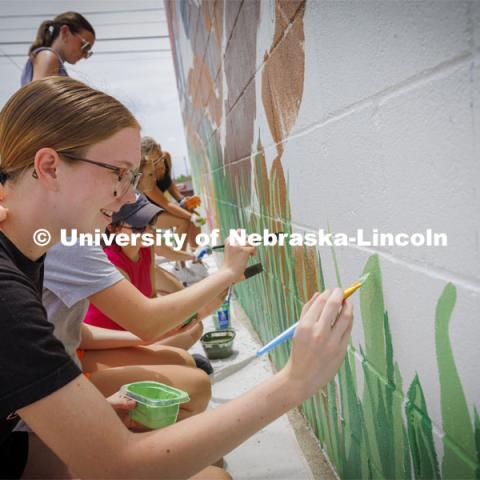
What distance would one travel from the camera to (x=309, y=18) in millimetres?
1083

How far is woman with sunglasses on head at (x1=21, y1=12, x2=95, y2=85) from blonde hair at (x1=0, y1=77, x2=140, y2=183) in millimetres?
1653

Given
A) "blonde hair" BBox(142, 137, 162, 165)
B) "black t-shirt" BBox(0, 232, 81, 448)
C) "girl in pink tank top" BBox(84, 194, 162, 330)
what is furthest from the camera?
"blonde hair" BBox(142, 137, 162, 165)

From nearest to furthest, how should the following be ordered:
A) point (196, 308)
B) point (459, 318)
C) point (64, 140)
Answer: point (459, 318)
point (64, 140)
point (196, 308)

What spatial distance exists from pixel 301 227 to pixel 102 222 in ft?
2.16

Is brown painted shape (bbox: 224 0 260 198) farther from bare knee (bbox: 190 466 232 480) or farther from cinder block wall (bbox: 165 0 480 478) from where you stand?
bare knee (bbox: 190 466 232 480)

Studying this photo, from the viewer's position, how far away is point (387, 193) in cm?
87

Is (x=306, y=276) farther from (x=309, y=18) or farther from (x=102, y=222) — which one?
(x=309, y=18)

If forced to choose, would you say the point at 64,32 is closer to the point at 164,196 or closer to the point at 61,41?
the point at 61,41

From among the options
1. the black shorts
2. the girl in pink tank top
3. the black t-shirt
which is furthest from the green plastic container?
the girl in pink tank top

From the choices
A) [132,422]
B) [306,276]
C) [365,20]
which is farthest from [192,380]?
[365,20]

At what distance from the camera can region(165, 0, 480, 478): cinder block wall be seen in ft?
2.19

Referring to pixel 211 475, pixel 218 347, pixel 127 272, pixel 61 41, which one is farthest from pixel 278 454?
pixel 61 41

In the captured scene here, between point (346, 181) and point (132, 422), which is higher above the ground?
point (346, 181)

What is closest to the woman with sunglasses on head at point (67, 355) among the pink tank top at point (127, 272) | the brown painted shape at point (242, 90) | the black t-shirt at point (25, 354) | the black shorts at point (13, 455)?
the black t-shirt at point (25, 354)
